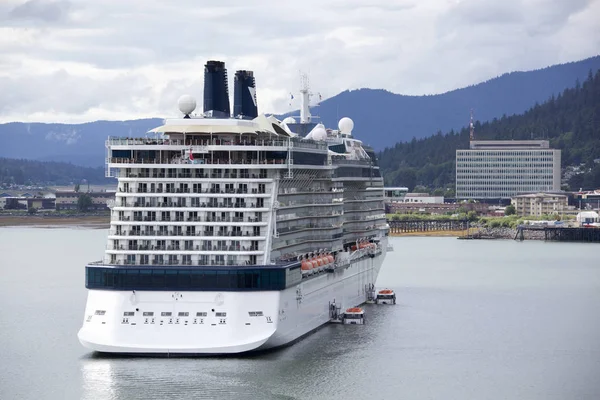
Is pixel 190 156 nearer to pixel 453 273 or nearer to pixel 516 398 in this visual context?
pixel 516 398

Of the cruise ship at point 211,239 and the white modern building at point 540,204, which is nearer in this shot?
the cruise ship at point 211,239

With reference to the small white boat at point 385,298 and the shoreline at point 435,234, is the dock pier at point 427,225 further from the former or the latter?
the small white boat at point 385,298

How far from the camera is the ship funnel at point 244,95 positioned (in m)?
45.4

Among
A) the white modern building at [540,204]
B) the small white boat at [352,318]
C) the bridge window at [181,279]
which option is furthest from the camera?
the white modern building at [540,204]

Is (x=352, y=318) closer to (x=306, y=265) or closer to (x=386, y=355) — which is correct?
(x=306, y=265)

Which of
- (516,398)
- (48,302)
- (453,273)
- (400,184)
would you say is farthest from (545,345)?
(400,184)

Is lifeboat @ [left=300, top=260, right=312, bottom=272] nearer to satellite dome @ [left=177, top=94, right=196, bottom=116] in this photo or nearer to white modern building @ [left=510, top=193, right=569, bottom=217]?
satellite dome @ [left=177, top=94, right=196, bottom=116]

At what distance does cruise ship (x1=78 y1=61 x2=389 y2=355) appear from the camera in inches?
1497

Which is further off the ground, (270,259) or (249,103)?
(249,103)

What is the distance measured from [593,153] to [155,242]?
164 m

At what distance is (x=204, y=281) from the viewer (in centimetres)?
3825

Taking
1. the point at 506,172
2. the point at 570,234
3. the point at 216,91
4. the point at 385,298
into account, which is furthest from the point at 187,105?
the point at 506,172

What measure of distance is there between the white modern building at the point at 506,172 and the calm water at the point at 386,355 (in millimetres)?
107490

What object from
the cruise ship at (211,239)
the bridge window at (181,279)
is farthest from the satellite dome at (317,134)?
the bridge window at (181,279)
